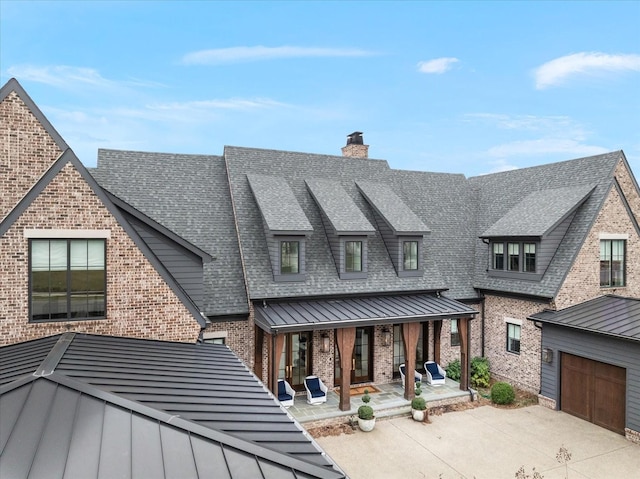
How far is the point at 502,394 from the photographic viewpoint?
15664 millimetres

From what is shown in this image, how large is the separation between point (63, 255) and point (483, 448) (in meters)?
13.2

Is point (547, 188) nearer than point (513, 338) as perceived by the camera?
No

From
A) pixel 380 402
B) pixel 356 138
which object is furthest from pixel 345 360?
pixel 356 138

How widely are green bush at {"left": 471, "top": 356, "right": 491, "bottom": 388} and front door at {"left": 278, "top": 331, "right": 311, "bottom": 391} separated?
7.63 metres

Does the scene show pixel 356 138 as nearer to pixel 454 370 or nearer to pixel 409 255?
pixel 409 255

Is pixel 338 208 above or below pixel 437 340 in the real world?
above

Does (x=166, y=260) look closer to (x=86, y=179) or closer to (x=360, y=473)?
(x=86, y=179)

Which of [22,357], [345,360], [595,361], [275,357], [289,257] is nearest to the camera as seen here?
[22,357]

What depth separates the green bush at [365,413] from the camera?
1340 cm

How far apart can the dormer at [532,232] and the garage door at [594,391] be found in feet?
12.6

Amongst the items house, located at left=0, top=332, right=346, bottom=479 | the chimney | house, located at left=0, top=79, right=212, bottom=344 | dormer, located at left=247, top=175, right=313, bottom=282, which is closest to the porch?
dormer, located at left=247, top=175, right=313, bottom=282

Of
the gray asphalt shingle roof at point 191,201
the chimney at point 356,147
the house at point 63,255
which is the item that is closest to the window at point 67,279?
the house at point 63,255

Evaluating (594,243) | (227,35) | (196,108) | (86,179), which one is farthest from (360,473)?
(196,108)

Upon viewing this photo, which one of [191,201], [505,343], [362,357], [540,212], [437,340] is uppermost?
[191,201]
